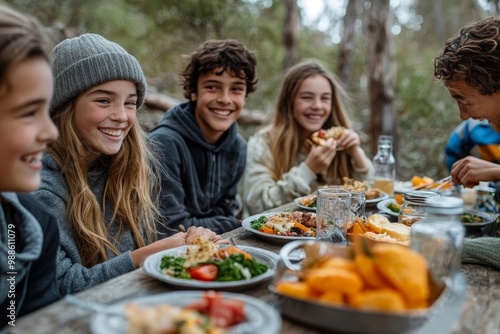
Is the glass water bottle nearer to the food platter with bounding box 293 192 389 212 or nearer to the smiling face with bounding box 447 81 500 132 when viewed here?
the food platter with bounding box 293 192 389 212

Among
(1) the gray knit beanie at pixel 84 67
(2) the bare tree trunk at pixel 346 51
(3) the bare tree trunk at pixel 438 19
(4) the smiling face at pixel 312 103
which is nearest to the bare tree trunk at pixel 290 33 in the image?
(2) the bare tree trunk at pixel 346 51

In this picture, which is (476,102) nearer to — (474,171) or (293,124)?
(474,171)

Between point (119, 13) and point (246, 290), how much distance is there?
376 inches

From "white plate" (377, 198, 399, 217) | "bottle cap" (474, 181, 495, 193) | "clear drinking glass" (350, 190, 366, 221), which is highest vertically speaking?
"clear drinking glass" (350, 190, 366, 221)

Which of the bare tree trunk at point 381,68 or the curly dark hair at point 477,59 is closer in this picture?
the curly dark hair at point 477,59

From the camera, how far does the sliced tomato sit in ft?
4.65

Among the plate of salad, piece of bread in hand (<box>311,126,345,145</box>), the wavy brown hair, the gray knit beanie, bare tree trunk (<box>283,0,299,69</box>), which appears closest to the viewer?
the wavy brown hair

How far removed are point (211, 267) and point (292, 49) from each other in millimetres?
6344

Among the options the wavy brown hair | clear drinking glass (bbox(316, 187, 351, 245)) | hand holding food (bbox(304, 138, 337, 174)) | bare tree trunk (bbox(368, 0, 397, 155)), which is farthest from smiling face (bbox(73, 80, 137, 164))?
bare tree trunk (bbox(368, 0, 397, 155))

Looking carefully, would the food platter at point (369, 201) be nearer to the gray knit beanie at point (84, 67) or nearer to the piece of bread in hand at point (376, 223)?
the piece of bread in hand at point (376, 223)

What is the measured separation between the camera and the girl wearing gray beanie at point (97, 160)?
2.04 m

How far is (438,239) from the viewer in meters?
1.18

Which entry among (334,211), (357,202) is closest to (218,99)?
(357,202)

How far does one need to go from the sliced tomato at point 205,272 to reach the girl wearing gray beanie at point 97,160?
17.3 inches
